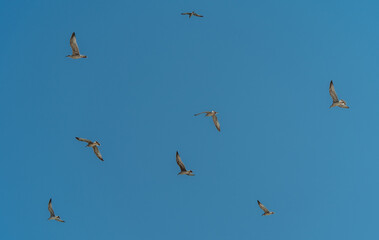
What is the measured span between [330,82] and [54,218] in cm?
2891

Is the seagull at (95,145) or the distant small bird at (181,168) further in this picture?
the distant small bird at (181,168)

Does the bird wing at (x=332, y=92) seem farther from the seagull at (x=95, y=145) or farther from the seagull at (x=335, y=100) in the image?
the seagull at (x=95, y=145)

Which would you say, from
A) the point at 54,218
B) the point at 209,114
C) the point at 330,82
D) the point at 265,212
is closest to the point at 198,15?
the point at 209,114

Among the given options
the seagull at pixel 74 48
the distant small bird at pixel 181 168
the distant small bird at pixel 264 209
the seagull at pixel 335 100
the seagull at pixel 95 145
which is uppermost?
the seagull at pixel 74 48

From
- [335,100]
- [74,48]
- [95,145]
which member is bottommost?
[335,100]

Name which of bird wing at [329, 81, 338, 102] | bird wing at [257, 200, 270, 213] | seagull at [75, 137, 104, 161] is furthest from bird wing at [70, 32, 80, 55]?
bird wing at [329, 81, 338, 102]

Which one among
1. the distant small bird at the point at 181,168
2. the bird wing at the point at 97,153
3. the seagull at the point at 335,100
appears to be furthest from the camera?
the bird wing at the point at 97,153

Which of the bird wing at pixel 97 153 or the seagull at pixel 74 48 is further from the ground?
the seagull at pixel 74 48

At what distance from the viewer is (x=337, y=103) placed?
159ft

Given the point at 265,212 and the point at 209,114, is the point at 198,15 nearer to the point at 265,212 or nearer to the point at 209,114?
the point at 209,114

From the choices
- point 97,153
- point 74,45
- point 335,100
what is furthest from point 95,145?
point 335,100

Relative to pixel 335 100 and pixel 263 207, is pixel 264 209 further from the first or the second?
pixel 335 100

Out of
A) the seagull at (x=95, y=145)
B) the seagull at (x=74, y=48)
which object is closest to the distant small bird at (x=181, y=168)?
the seagull at (x=95, y=145)

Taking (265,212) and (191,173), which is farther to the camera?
(265,212)
